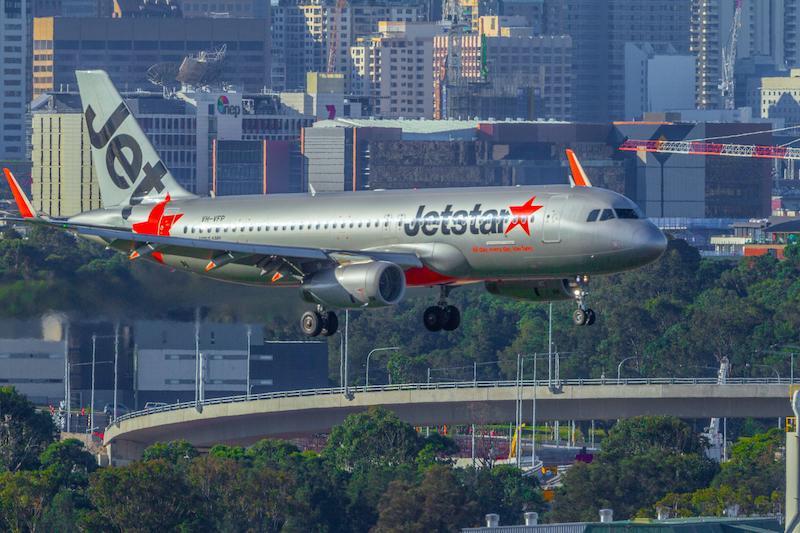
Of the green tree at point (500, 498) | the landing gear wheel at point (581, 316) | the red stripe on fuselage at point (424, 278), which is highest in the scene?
the red stripe on fuselage at point (424, 278)

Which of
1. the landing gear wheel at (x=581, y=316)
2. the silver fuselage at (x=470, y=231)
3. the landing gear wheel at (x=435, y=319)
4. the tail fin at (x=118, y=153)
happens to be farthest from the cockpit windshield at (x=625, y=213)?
the tail fin at (x=118, y=153)

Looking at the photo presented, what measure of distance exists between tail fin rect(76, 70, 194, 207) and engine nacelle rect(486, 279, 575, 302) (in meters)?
19.1

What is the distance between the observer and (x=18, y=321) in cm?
13750

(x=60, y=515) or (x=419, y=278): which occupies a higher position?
(x=419, y=278)

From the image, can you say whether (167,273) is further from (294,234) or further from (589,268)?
(589,268)

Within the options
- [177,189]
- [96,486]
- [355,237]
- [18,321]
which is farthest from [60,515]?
[355,237]

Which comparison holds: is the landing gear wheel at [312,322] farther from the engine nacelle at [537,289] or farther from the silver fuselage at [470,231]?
the engine nacelle at [537,289]

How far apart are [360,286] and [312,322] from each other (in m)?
3.96

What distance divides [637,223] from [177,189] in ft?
85.9

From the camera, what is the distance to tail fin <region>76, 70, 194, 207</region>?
417 feet

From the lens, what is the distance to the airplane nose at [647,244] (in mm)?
109312

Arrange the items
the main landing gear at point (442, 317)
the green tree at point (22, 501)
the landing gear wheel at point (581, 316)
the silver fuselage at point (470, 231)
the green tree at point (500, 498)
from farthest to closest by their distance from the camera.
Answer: the green tree at point (500, 498), the green tree at point (22, 501), the main landing gear at point (442, 317), the silver fuselage at point (470, 231), the landing gear wheel at point (581, 316)

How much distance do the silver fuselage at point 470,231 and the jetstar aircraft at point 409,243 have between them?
0.14 feet

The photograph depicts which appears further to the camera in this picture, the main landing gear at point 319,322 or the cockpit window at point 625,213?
the main landing gear at point 319,322
